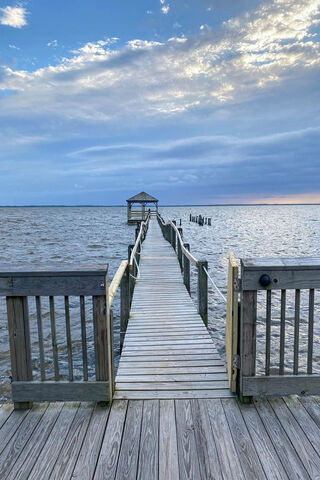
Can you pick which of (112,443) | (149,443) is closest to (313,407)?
(149,443)

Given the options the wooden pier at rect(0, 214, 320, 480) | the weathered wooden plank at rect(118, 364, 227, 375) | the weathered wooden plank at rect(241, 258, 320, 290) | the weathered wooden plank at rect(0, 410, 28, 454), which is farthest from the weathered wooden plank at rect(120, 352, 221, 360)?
the weathered wooden plank at rect(241, 258, 320, 290)

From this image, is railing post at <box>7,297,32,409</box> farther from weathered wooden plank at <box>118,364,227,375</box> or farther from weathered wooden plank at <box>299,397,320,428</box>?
weathered wooden plank at <box>299,397,320,428</box>

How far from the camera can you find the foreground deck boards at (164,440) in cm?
186

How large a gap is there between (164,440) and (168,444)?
0.16 feet

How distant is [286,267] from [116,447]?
1.86m

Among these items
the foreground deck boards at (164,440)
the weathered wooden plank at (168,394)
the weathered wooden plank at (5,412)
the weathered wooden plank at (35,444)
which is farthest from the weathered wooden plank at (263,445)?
the weathered wooden plank at (5,412)

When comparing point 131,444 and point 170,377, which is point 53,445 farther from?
point 170,377

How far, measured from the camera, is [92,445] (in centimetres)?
208

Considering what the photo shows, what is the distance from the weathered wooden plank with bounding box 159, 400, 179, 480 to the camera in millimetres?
1853

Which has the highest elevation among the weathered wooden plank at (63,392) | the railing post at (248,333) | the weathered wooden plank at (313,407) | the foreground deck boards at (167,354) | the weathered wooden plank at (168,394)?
the railing post at (248,333)

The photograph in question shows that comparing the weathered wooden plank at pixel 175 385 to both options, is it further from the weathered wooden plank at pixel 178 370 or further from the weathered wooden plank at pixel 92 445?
the weathered wooden plank at pixel 92 445

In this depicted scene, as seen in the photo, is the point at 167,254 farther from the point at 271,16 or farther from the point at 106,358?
the point at 106,358

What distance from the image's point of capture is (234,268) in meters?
2.48

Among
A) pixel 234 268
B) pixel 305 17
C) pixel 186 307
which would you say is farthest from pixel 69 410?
pixel 305 17
